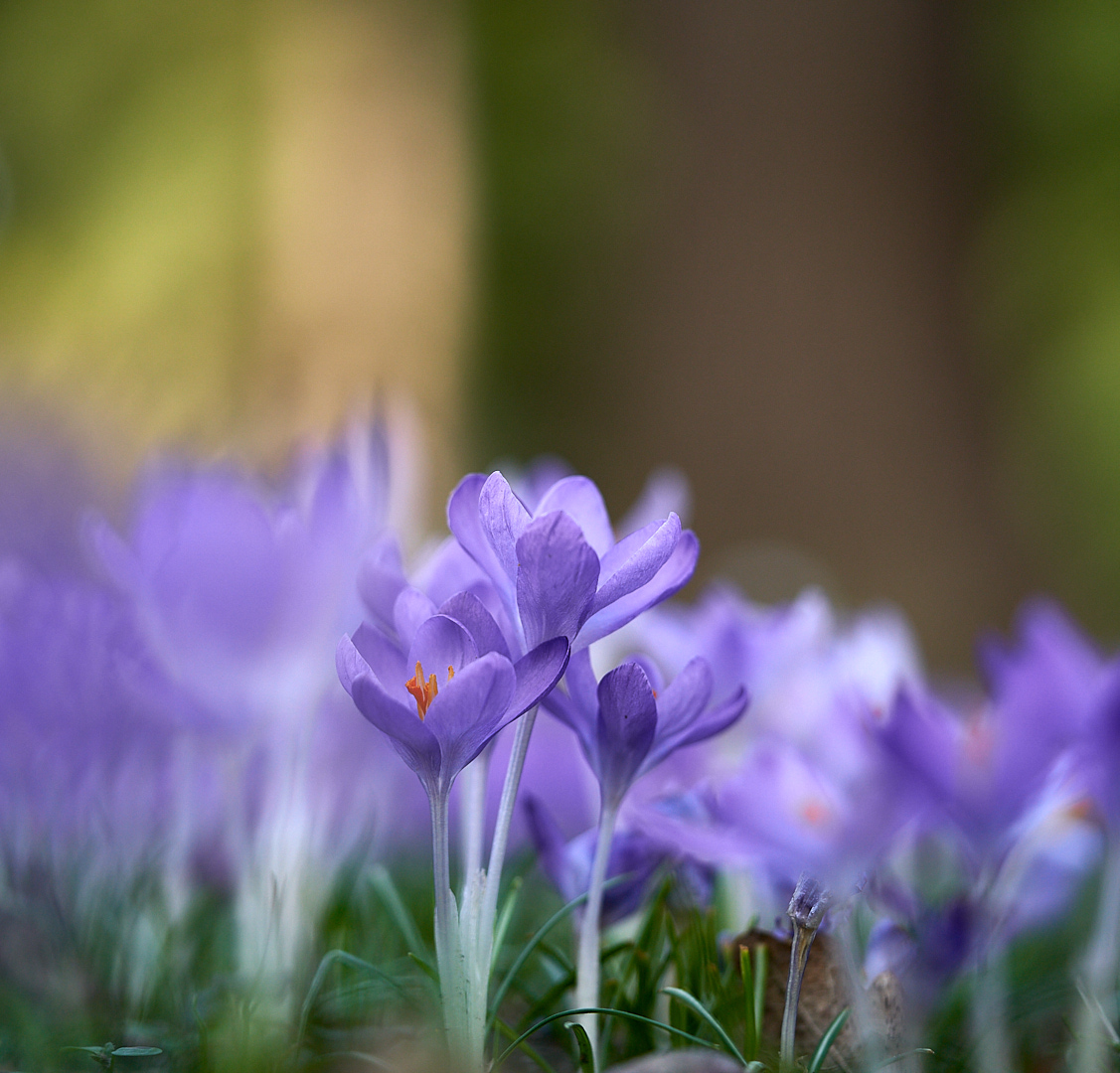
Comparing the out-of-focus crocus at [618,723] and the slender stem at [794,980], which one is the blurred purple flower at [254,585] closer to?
the out-of-focus crocus at [618,723]

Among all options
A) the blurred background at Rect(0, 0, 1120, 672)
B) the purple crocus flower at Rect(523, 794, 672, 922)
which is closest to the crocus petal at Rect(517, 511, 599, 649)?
the purple crocus flower at Rect(523, 794, 672, 922)

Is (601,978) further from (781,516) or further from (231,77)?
(231,77)

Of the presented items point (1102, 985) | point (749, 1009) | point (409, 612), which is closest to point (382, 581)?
point (409, 612)

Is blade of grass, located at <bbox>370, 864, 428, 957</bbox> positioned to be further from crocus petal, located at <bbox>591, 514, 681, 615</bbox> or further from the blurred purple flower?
crocus petal, located at <bbox>591, 514, 681, 615</bbox>

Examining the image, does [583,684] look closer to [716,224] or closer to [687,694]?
[687,694]

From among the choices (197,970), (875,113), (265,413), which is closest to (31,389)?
(265,413)

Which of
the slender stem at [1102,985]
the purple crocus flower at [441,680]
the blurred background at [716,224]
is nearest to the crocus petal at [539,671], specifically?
the purple crocus flower at [441,680]
